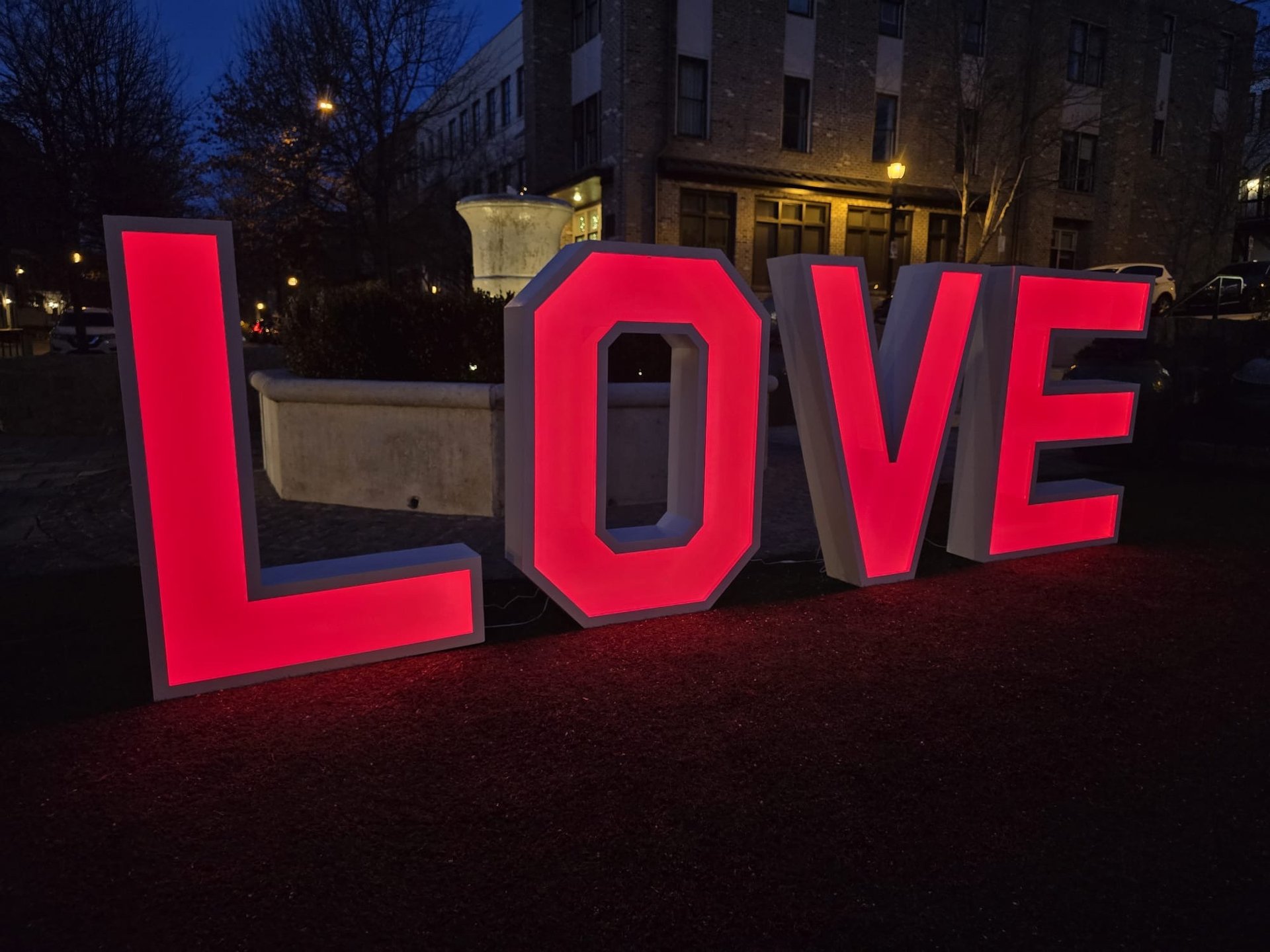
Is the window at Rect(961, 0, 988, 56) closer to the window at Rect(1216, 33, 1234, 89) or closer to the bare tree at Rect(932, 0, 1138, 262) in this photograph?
the bare tree at Rect(932, 0, 1138, 262)

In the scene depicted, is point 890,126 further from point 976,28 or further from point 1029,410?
point 1029,410

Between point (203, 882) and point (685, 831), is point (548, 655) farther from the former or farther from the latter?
point (203, 882)

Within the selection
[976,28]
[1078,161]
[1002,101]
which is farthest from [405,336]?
[1078,161]

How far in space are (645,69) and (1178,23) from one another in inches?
858

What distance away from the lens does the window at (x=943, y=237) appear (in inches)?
1054

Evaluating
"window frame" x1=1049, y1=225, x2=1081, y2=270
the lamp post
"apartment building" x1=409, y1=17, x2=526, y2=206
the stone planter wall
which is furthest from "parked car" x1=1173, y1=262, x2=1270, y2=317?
the stone planter wall

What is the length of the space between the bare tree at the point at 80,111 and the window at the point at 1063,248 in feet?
91.1

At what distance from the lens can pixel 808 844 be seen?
8.55ft

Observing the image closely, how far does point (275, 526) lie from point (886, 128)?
24730 mm

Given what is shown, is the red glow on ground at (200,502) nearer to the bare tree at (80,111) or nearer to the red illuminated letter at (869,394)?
the red illuminated letter at (869,394)

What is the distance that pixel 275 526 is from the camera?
6.63 m

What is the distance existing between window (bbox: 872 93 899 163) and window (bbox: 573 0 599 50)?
30.1ft

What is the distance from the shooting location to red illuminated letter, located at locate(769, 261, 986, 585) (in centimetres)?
489

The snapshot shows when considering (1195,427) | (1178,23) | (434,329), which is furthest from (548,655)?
(1178,23)
